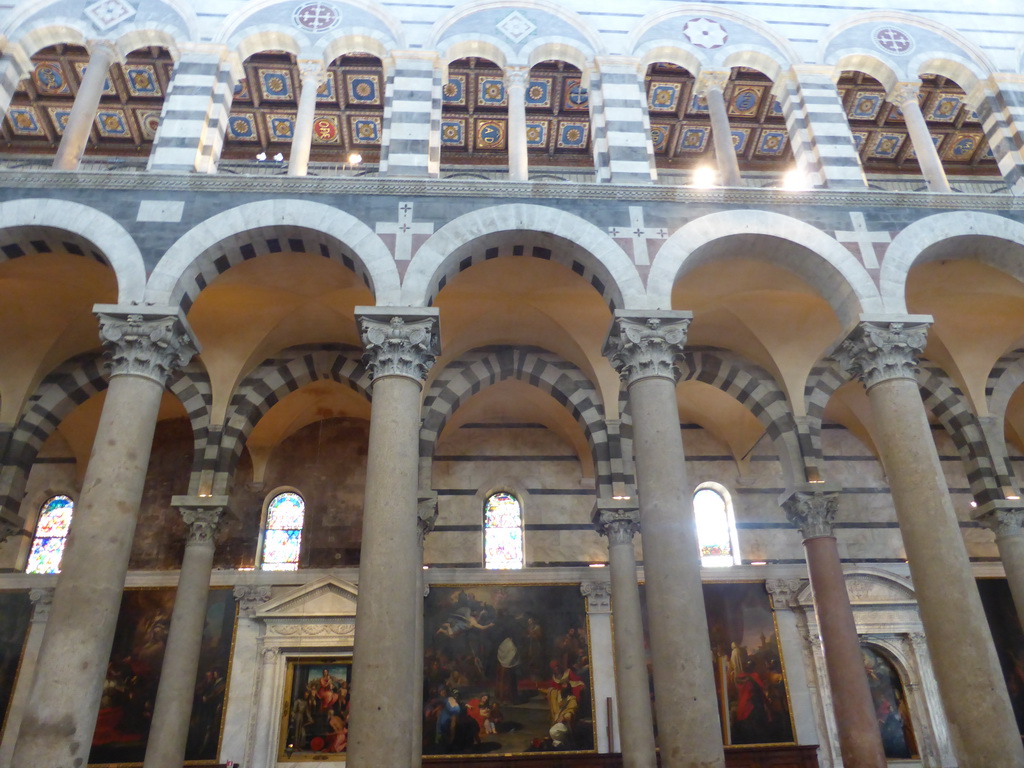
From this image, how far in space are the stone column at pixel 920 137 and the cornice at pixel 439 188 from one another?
853 millimetres

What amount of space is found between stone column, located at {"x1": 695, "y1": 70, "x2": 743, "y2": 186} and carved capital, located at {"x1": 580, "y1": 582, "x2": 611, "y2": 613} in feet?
26.4

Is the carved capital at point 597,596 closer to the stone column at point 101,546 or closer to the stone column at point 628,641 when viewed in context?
the stone column at point 628,641

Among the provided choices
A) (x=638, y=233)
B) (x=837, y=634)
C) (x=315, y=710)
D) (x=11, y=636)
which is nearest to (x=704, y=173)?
(x=638, y=233)

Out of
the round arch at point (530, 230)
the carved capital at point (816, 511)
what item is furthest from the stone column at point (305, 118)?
the carved capital at point (816, 511)

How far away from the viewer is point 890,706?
15117 millimetres

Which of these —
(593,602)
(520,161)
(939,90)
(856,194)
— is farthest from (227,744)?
(939,90)

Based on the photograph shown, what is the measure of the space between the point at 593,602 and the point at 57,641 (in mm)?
9968

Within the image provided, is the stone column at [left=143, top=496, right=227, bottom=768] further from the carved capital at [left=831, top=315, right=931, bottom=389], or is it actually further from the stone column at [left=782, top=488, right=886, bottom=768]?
the carved capital at [left=831, top=315, right=931, bottom=389]

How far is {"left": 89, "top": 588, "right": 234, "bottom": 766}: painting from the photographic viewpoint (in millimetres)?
13883

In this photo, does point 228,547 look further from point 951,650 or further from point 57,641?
point 951,650

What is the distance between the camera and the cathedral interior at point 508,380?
8.80 metres

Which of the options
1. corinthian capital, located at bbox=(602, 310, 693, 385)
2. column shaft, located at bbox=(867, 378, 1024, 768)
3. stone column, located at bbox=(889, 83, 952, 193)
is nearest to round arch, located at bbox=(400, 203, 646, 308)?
corinthian capital, located at bbox=(602, 310, 693, 385)

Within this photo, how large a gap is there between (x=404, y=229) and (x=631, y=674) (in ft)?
24.1

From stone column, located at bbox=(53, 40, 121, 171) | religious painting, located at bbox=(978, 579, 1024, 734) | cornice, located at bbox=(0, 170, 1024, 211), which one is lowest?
religious painting, located at bbox=(978, 579, 1024, 734)
